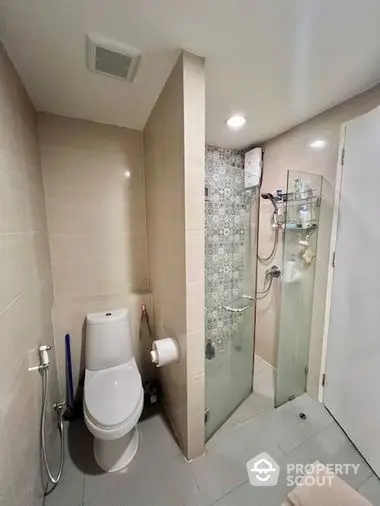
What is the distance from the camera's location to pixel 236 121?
172cm

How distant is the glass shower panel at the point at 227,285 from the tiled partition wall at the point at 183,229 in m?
0.24

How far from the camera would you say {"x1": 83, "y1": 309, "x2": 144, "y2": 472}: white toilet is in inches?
49.7

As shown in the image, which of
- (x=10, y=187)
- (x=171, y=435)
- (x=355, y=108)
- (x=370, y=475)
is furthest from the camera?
(x=171, y=435)

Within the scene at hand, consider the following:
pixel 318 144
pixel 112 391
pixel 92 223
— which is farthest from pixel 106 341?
pixel 318 144

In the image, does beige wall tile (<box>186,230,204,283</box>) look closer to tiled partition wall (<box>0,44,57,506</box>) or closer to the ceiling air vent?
tiled partition wall (<box>0,44,57,506</box>)

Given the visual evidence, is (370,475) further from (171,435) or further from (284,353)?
(171,435)

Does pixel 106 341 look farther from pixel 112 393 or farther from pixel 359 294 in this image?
pixel 359 294

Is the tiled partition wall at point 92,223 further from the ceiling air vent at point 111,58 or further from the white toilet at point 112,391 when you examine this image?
the ceiling air vent at point 111,58

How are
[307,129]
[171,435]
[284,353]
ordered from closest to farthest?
[171,435] → [307,129] → [284,353]

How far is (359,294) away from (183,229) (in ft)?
3.98

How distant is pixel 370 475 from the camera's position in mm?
1301

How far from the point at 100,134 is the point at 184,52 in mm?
996

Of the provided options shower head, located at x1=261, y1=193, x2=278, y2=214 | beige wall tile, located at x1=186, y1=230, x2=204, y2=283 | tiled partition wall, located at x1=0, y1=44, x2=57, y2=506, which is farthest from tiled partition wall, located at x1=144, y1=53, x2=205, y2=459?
shower head, located at x1=261, y1=193, x2=278, y2=214

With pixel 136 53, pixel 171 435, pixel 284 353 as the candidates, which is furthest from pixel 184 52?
pixel 171 435
